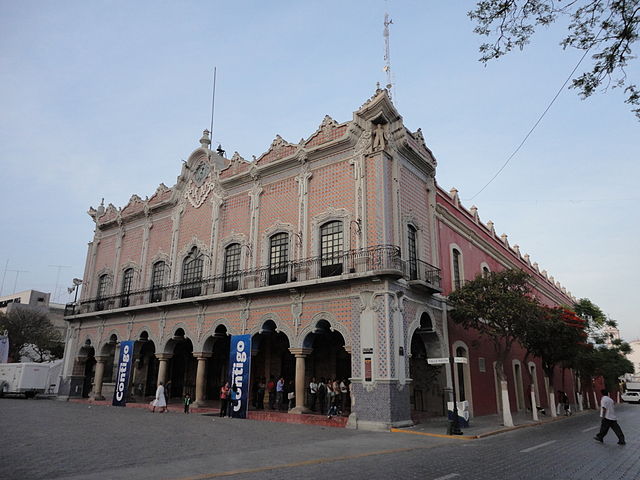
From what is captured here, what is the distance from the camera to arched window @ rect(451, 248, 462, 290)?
21547mm

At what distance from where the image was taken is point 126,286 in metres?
27.3

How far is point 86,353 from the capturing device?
92.1 ft

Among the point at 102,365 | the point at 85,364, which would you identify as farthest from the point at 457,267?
the point at 85,364

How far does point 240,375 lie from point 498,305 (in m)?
10.2

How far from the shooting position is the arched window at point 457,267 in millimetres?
21547

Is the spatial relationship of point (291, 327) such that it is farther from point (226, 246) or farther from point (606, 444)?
point (606, 444)

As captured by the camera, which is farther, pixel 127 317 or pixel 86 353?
pixel 86 353

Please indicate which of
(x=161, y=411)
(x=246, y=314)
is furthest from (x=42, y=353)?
(x=246, y=314)

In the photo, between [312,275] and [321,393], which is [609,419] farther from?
[312,275]

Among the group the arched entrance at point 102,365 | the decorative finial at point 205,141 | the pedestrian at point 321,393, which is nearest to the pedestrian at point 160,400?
the pedestrian at point 321,393

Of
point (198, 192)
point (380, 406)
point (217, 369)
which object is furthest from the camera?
point (198, 192)

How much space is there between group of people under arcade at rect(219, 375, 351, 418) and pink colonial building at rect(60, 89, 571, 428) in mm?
579

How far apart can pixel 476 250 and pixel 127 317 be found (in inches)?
764

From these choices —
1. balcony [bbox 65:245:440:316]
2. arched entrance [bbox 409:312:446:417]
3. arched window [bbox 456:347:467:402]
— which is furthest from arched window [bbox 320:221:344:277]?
arched window [bbox 456:347:467:402]
